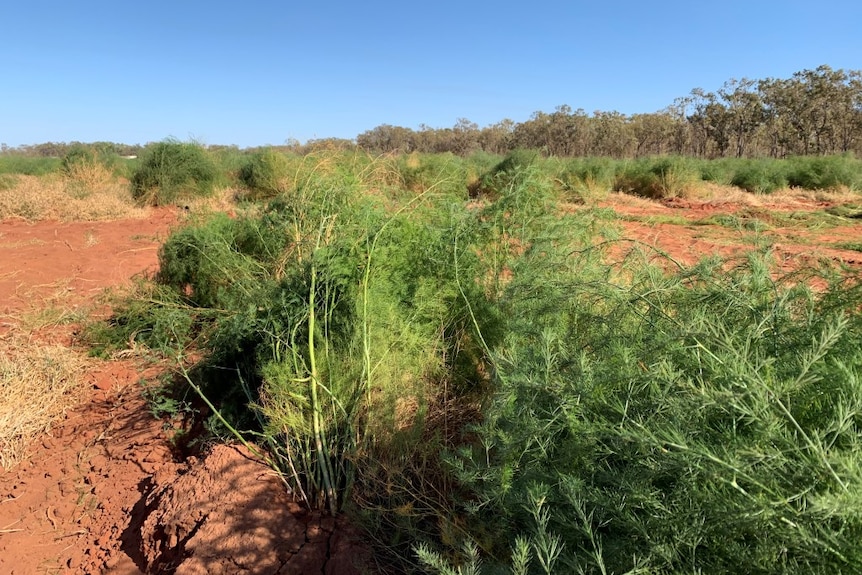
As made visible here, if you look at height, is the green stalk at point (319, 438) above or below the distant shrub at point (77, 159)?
below

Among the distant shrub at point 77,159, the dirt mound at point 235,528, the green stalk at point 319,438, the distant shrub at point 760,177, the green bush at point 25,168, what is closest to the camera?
the dirt mound at point 235,528

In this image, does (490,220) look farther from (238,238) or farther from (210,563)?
(238,238)

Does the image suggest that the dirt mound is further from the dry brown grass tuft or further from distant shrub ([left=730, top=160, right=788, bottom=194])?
distant shrub ([left=730, top=160, right=788, bottom=194])

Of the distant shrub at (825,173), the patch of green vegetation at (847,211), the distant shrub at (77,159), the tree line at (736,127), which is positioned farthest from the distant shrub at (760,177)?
the distant shrub at (77,159)

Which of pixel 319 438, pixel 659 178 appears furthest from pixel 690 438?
pixel 659 178

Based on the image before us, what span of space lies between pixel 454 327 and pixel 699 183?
1611 cm

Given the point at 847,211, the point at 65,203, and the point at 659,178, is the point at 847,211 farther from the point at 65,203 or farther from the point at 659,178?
the point at 65,203

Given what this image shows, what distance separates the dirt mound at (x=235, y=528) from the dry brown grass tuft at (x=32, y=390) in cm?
171

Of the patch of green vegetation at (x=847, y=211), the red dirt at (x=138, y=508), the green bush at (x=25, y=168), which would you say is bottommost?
the red dirt at (x=138, y=508)

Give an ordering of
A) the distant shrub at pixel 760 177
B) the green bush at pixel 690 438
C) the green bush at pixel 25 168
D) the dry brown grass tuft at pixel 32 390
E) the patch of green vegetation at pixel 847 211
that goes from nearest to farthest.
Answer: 1. the green bush at pixel 690 438
2. the dry brown grass tuft at pixel 32 390
3. the patch of green vegetation at pixel 847 211
4. the distant shrub at pixel 760 177
5. the green bush at pixel 25 168

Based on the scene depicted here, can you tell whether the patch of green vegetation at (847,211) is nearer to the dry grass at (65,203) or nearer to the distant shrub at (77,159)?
the dry grass at (65,203)

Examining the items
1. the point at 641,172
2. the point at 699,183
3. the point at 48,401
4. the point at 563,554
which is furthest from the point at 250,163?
the point at 563,554

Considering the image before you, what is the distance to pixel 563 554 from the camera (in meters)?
1.53

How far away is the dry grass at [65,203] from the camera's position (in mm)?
13195
